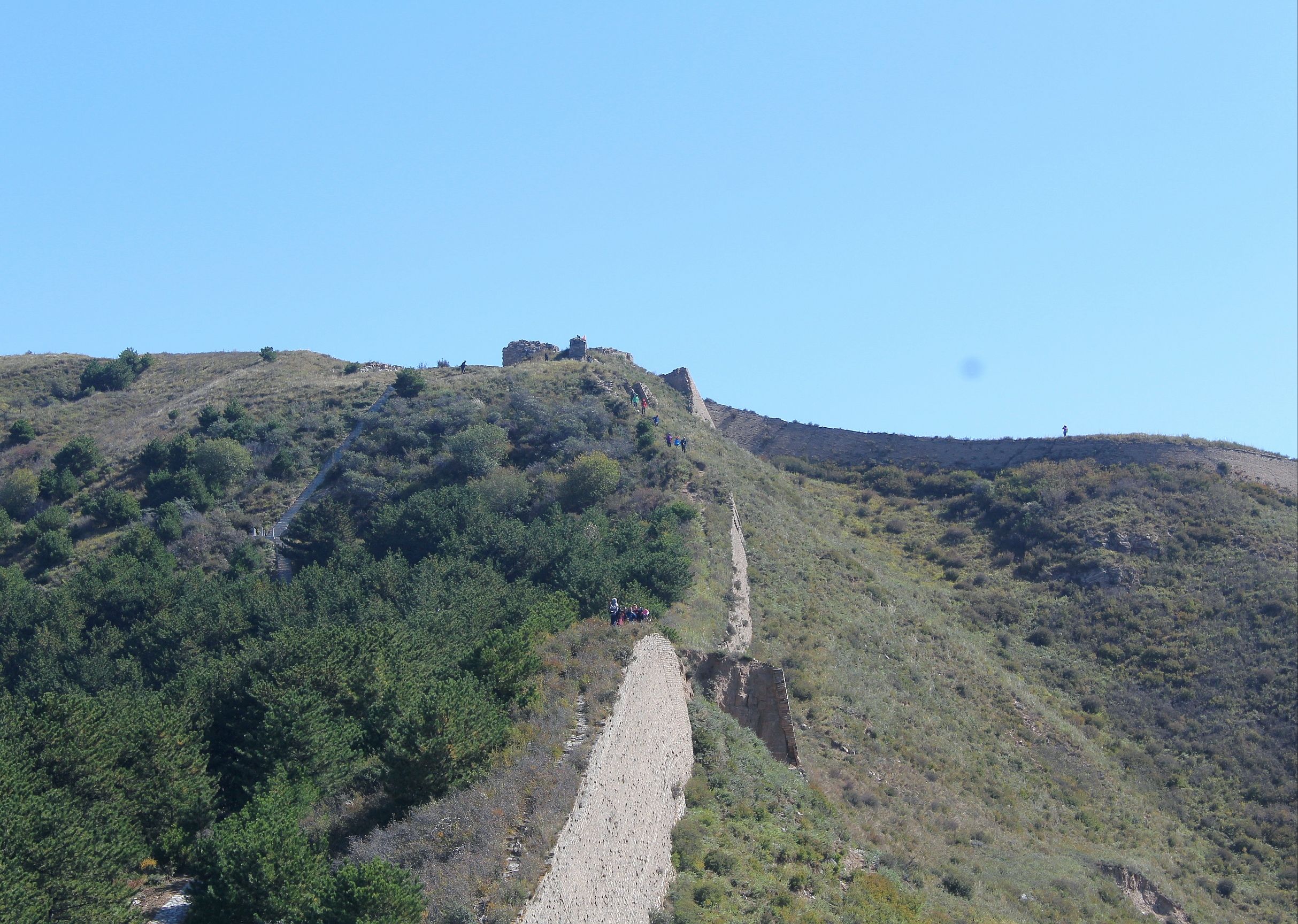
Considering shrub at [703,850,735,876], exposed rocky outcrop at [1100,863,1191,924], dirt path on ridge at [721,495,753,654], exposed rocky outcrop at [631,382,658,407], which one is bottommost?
exposed rocky outcrop at [1100,863,1191,924]

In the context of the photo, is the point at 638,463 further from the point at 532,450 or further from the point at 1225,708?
the point at 1225,708

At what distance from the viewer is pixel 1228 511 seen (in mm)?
46344

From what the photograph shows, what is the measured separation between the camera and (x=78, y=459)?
49.7 meters

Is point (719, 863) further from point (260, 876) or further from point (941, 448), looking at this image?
point (941, 448)

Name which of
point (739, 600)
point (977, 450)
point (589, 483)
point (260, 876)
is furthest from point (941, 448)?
point (260, 876)

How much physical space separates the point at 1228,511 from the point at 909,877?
3274 cm

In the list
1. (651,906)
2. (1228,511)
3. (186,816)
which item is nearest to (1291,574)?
(1228,511)

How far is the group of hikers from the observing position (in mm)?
23859

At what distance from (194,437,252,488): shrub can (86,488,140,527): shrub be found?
128 inches

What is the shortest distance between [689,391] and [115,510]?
3138 centimetres

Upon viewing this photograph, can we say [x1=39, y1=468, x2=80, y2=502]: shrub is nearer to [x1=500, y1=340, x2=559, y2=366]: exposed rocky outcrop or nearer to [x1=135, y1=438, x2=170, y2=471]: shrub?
[x1=135, y1=438, x2=170, y2=471]: shrub

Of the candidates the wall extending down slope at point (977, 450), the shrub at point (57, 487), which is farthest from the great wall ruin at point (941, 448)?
the shrub at point (57, 487)

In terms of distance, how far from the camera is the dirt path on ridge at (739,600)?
1129 inches

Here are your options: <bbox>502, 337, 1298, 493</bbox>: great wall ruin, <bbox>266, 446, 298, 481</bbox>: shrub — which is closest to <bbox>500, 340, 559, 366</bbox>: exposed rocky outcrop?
<bbox>502, 337, 1298, 493</bbox>: great wall ruin
